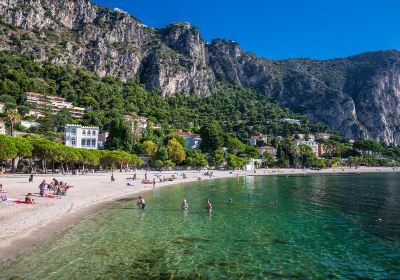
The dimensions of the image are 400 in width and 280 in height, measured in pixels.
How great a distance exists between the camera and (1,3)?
496ft

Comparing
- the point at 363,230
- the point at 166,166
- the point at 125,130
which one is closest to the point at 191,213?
the point at 363,230

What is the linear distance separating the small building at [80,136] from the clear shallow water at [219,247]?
65389 millimetres

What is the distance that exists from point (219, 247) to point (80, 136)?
79031 millimetres

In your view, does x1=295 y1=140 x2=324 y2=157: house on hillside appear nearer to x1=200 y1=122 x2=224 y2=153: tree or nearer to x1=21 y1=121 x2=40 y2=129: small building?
x1=200 y1=122 x2=224 y2=153: tree

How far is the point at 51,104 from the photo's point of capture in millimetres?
109875

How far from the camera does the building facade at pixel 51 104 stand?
343 feet

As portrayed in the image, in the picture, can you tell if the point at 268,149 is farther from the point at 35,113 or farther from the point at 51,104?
the point at 35,113

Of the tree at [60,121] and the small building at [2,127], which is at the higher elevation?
the tree at [60,121]

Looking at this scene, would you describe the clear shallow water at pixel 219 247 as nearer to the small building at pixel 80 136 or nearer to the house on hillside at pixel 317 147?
the small building at pixel 80 136

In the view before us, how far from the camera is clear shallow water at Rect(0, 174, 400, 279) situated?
13.5 m

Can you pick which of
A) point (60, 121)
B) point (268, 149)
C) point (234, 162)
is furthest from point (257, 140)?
point (60, 121)

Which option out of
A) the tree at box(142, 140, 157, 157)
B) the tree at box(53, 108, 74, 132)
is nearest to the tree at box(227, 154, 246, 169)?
the tree at box(142, 140, 157, 157)

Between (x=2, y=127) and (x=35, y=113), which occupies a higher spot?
(x=35, y=113)

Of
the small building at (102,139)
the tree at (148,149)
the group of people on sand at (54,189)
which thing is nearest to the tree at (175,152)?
the tree at (148,149)
